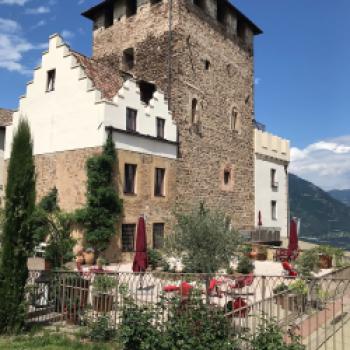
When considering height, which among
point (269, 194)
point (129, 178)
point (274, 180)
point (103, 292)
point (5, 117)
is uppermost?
point (5, 117)

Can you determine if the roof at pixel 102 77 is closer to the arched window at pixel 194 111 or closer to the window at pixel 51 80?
the window at pixel 51 80

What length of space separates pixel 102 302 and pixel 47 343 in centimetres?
186

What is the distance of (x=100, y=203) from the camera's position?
19.3 meters

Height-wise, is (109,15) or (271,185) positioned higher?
(109,15)

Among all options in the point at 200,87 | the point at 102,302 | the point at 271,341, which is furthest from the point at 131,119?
the point at 271,341

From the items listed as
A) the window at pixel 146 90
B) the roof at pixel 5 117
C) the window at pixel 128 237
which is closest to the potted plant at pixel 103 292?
the window at pixel 128 237

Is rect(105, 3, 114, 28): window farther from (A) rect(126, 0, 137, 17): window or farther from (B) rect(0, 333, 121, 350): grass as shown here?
(B) rect(0, 333, 121, 350): grass

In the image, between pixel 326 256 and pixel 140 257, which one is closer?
pixel 140 257

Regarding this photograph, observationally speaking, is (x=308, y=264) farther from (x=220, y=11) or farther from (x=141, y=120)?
(x=220, y=11)

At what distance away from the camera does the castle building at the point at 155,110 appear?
20.7 meters

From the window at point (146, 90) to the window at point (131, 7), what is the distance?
6.75 m

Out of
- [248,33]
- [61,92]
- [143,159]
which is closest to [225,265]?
[143,159]

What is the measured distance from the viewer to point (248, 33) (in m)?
31.5

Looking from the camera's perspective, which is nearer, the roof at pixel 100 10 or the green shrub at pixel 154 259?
the green shrub at pixel 154 259
